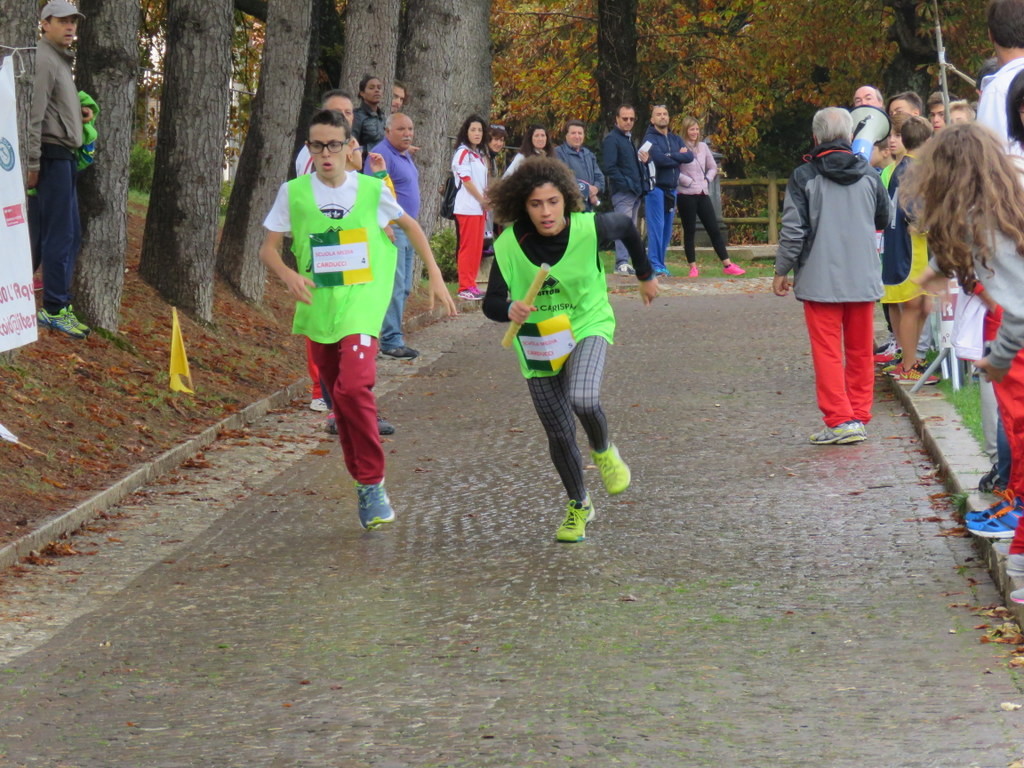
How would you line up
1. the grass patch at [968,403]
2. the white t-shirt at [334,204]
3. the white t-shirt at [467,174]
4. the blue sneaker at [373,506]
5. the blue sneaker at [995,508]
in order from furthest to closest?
1. the white t-shirt at [467,174]
2. the grass patch at [968,403]
3. the white t-shirt at [334,204]
4. the blue sneaker at [373,506]
5. the blue sneaker at [995,508]

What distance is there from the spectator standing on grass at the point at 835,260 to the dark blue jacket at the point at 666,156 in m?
11.8

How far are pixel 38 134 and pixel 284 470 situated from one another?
291cm

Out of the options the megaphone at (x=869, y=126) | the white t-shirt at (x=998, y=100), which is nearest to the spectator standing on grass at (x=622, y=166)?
the megaphone at (x=869, y=126)

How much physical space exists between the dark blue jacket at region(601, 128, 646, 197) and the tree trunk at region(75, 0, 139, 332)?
983cm

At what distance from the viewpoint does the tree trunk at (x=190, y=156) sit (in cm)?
1421

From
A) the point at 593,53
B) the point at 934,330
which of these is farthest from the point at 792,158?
the point at 934,330

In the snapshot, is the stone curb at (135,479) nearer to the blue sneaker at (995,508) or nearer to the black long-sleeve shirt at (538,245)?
the black long-sleeve shirt at (538,245)

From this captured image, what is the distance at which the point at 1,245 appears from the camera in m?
9.22

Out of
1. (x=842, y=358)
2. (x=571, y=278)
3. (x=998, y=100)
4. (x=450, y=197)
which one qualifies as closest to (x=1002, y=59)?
(x=998, y=100)

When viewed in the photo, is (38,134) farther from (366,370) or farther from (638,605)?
(638,605)

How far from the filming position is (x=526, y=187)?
7.55 m

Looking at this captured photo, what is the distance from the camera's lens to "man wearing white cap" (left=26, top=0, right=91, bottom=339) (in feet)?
38.1

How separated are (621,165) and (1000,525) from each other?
50.0 feet

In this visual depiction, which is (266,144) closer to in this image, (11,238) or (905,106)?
(905,106)
